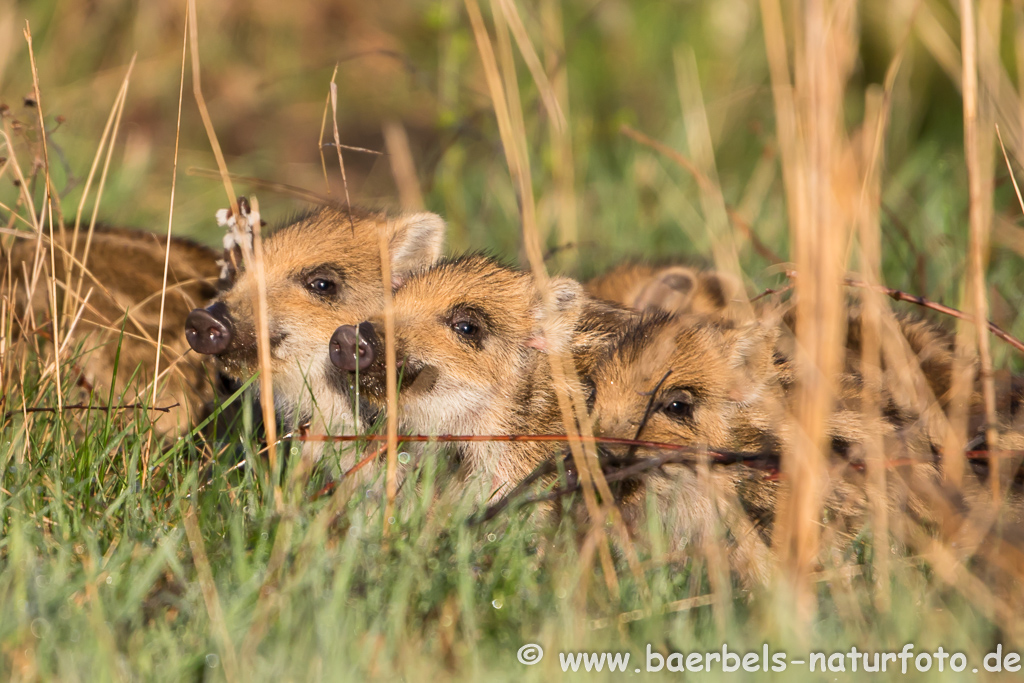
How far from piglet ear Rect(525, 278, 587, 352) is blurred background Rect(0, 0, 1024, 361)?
38cm

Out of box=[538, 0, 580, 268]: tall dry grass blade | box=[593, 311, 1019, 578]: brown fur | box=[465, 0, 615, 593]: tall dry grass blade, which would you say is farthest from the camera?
box=[538, 0, 580, 268]: tall dry grass blade

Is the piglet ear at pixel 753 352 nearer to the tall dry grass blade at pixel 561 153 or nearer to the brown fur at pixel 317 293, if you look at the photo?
the tall dry grass blade at pixel 561 153

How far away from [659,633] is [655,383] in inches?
60.0

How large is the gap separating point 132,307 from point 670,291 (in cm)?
261

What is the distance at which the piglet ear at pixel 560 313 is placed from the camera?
14.7ft

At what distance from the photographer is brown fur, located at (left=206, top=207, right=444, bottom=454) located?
447 cm

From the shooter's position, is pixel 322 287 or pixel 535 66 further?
pixel 322 287

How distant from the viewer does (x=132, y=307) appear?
4.79m

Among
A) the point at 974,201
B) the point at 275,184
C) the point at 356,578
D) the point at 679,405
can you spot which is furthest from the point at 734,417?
the point at 275,184

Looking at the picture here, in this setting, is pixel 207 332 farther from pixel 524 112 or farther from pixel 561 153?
pixel 524 112

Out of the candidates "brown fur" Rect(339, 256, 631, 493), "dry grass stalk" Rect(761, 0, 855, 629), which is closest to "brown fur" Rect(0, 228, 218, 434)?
"brown fur" Rect(339, 256, 631, 493)

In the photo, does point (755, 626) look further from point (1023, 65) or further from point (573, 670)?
point (1023, 65)

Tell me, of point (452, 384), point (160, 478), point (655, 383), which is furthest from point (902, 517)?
point (160, 478)

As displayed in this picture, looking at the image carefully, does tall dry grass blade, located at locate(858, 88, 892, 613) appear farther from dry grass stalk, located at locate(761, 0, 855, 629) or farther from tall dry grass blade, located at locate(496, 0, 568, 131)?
tall dry grass blade, located at locate(496, 0, 568, 131)
